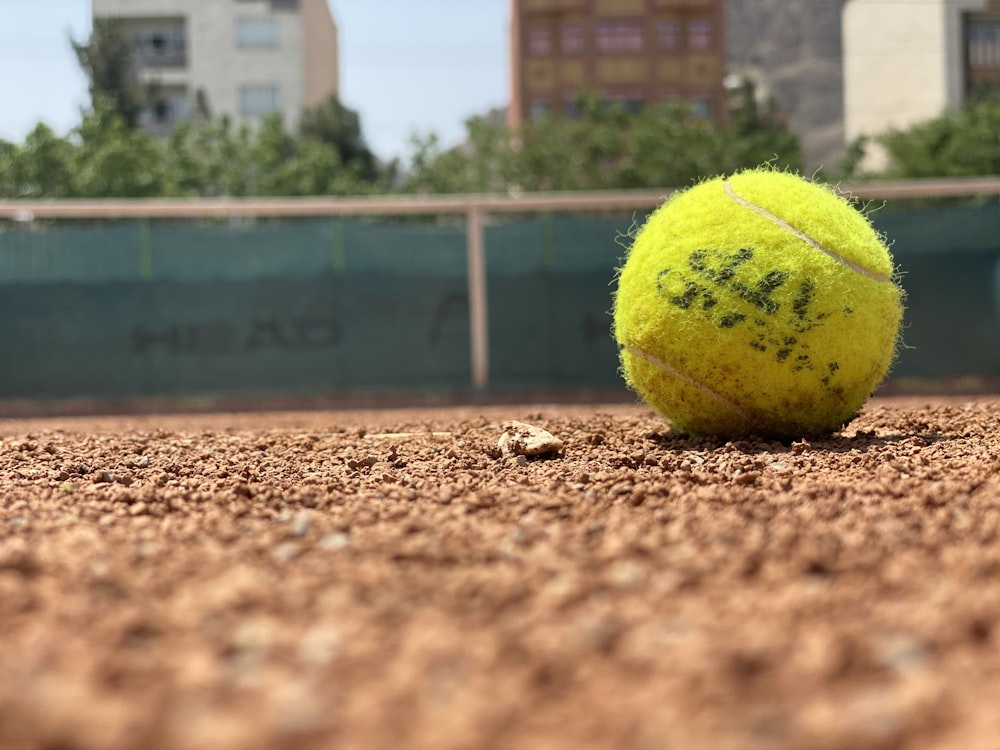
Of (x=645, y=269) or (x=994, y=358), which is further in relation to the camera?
(x=994, y=358)

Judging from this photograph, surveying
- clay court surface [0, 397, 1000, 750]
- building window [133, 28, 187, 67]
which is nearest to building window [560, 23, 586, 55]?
building window [133, 28, 187, 67]

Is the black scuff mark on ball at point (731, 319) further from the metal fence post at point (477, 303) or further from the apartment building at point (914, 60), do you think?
the apartment building at point (914, 60)

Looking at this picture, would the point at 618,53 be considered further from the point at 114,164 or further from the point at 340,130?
the point at 114,164

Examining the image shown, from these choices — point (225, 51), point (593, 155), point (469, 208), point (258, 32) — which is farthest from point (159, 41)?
point (469, 208)

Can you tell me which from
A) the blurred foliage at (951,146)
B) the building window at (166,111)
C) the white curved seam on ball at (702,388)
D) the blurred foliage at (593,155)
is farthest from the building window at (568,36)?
the white curved seam on ball at (702,388)

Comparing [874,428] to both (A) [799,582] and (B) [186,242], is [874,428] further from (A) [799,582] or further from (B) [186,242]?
(B) [186,242]

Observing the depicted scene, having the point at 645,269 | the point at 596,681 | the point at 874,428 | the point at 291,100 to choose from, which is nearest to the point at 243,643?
the point at 596,681
